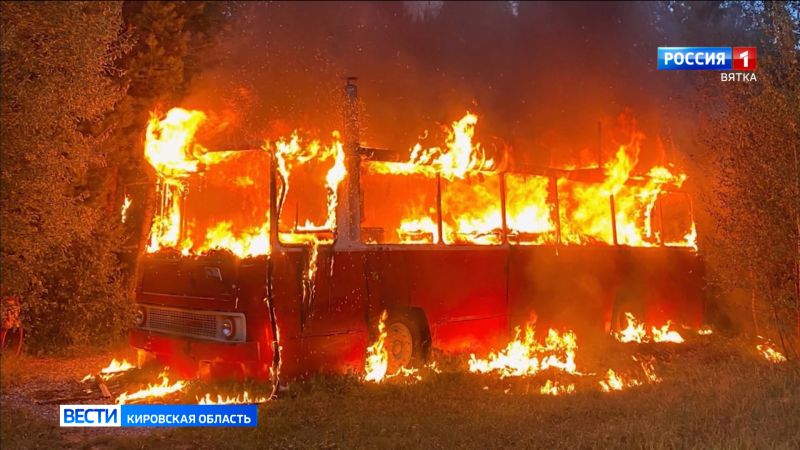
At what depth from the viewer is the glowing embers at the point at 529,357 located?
877 centimetres

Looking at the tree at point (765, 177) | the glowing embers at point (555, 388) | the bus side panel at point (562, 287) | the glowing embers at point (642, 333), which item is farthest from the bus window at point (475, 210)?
the glowing embers at point (642, 333)

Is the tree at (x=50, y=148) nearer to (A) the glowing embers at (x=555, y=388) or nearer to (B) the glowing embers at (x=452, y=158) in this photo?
(B) the glowing embers at (x=452, y=158)

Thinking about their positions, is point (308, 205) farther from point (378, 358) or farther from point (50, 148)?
point (50, 148)

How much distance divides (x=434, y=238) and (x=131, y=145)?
621 cm

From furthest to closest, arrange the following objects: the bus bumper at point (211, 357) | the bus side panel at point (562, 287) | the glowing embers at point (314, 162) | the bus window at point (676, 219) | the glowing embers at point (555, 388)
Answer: the bus window at point (676, 219) < the bus side panel at point (562, 287) < the glowing embers at point (555, 388) < the glowing embers at point (314, 162) < the bus bumper at point (211, 357)

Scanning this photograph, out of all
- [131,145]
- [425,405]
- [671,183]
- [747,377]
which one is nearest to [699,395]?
[747,377]

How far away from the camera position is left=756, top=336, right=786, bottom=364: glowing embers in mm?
9224

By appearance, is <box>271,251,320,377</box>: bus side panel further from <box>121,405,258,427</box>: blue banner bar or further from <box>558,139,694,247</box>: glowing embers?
<box>558,139,694,247</box>: glowing embers

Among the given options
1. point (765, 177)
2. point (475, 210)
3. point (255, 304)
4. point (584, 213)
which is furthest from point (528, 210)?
point (255, 304)

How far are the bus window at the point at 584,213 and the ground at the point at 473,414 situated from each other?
106 inches

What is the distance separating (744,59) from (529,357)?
569 cm

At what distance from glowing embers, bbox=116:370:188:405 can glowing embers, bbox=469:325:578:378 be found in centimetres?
369

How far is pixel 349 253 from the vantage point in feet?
24.7

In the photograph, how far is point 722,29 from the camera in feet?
85.5
